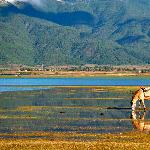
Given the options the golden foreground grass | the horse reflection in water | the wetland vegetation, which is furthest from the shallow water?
the golden foreground grass

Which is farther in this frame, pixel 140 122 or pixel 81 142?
pixel 140 122

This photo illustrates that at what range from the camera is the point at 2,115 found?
5166cm

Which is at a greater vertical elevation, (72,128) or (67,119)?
(67,119)

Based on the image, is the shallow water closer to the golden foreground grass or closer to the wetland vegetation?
the wetland vegetation

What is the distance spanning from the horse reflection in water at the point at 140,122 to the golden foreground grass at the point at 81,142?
3208mm

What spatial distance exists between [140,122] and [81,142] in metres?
12.4

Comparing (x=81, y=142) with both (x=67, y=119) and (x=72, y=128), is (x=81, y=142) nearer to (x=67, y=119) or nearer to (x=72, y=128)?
(x=72, y=128)

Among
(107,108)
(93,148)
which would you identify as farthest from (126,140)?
(107,108)

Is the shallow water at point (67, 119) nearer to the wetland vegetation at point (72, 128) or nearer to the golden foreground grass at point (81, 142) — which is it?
the wetland vegetation at point (72, 128)

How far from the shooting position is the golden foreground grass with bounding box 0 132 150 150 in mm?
29844

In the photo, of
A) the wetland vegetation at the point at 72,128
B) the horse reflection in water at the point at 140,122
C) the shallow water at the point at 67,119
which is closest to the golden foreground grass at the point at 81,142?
the wetland vegetation at the point at 72,128

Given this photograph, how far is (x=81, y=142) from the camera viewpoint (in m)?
32.0

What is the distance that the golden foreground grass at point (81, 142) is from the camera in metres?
29.8

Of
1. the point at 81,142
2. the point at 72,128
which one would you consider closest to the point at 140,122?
the point at 72,128
